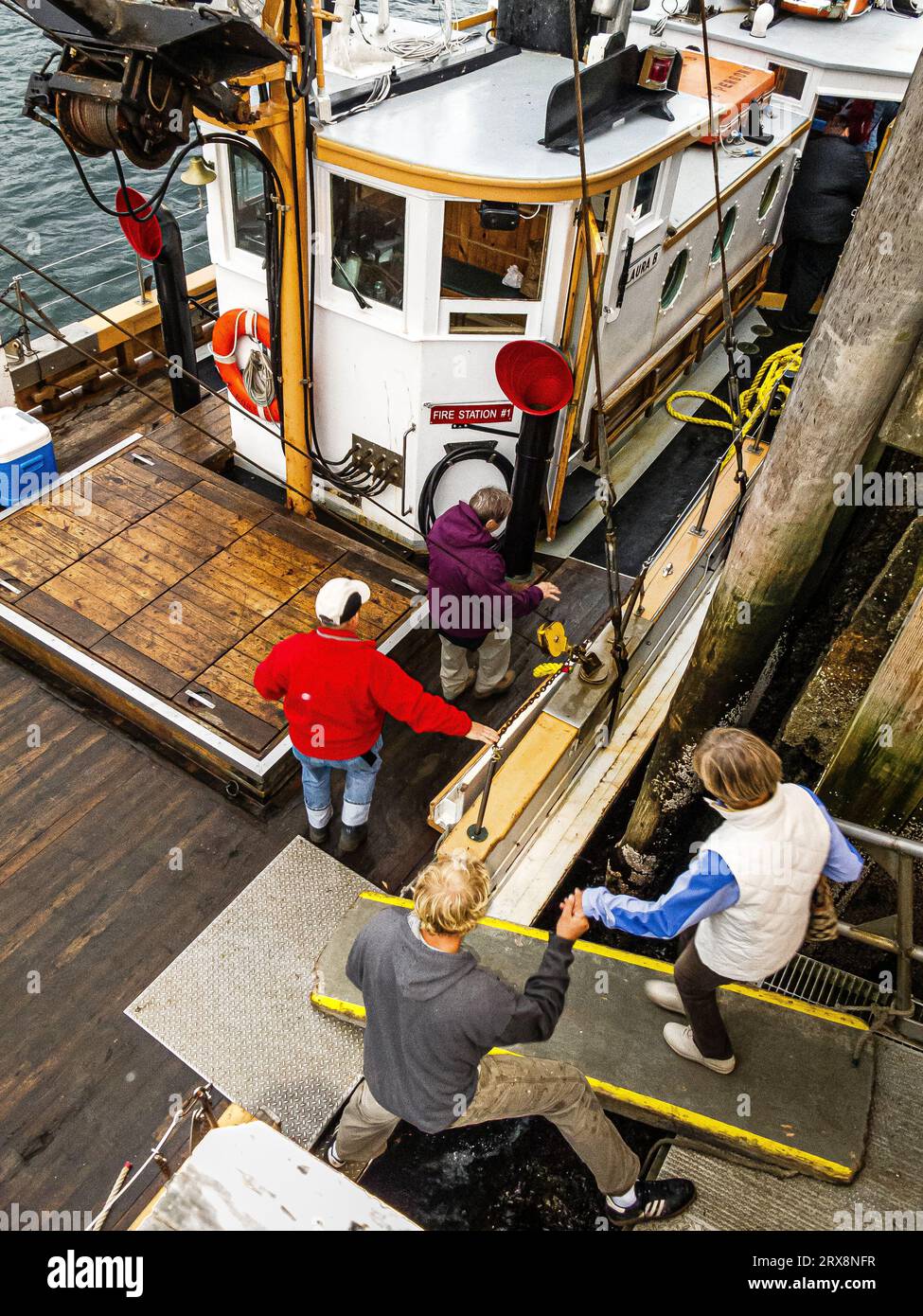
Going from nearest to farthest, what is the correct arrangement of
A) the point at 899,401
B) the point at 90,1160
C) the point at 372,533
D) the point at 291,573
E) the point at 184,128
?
the point at 899,401
the point at 90,1160
the point at 184,128
the point at 291,573
the point at 372,533

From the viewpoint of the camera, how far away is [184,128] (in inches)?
186

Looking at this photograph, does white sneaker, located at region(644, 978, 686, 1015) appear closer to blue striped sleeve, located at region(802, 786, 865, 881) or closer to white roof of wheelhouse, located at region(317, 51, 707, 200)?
blue striped sleeve, located at region(802, 786, 865, 881)

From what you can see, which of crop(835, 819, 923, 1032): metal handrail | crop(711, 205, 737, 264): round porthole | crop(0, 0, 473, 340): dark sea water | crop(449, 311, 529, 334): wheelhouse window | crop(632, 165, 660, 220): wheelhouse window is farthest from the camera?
crop(0, 0, 473, 340): dark sea water

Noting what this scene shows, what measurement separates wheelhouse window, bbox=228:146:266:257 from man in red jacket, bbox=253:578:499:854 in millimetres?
3121

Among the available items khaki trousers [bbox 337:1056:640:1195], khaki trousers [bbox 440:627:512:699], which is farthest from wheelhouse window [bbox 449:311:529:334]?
khaki trousers [bbox 337:1056:640:1195]

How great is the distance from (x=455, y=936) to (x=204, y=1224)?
89 cm

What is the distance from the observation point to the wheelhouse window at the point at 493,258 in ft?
18.6

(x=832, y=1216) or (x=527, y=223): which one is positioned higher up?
(x=527, y=223)

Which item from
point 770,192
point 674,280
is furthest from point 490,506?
point 770,192

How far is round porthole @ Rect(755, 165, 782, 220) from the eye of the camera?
29.8ft

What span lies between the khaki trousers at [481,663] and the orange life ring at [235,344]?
222 centimetres

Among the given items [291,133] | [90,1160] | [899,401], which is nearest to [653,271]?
[291,133]

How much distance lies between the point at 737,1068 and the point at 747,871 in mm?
1277

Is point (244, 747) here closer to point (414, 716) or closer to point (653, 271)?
point (414, 716)
